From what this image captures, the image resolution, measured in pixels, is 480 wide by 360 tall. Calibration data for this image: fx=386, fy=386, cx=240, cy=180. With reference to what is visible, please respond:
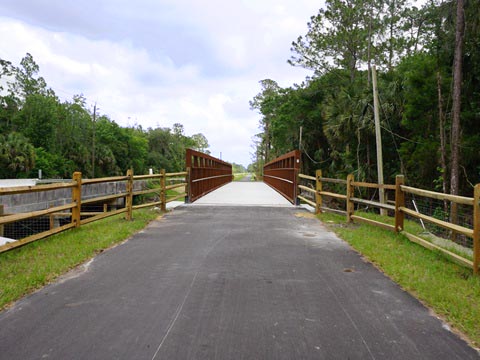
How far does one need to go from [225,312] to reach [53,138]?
159 ft

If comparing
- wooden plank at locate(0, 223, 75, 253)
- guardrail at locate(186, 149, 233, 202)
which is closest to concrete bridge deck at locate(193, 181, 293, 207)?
guardrail at locate(186, 149, 233, 202)

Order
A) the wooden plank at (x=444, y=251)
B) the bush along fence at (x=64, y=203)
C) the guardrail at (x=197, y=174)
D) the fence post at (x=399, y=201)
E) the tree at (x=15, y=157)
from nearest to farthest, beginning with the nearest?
the wooden plank at (x=444, y=251)
the bush along fence at (x=64, y=203)
the fence post at (x=399, y=201)
the guardrail at (x=197, y=174)
the tree at (x=15, y=157)

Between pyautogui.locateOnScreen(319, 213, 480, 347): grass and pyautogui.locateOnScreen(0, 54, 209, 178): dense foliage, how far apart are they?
37028 mm

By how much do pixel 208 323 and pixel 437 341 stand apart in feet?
5.78

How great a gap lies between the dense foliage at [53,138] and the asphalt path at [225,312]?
36430mm

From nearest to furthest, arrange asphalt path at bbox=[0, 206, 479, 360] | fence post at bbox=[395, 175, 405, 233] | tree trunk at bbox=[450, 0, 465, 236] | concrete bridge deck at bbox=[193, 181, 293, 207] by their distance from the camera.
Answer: asphalt path at bbox=[0, 206, 479, 360], fence post at bbox=[395, 175, 405, 233], concrete bridge deck at bbox=[193, 181, 293, 207], tree trunk at bbox=[450, 0, 465, 236]

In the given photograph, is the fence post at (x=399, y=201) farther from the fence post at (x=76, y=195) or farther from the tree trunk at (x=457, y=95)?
the tree trunk at (x=457, y=95)

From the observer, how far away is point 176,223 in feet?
27.7

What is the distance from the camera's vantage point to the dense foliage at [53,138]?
37250mm

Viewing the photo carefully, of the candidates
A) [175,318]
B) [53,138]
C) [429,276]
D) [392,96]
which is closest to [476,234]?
[429,276]

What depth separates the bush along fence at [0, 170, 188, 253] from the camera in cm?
587

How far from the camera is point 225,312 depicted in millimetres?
3371

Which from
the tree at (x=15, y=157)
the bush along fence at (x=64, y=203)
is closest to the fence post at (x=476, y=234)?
the bush along fence at (x=64, y=203)

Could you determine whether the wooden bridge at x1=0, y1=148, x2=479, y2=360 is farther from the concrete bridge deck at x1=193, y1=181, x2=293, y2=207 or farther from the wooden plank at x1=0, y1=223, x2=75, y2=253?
the concrete bridge deck at x1=193, y1=181, x2=293, y2=207
